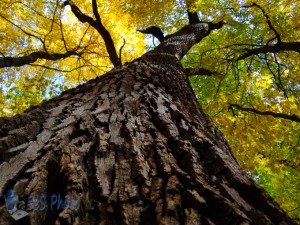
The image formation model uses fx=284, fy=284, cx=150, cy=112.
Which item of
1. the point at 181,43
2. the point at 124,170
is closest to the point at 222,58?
the point at 181,43

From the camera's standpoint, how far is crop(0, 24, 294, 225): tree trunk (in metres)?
1.07

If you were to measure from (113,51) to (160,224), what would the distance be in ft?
22.6

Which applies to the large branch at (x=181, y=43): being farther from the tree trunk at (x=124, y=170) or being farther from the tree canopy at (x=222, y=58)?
the tree trunk at (x=124, y=170)

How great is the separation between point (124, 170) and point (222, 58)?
598 cm

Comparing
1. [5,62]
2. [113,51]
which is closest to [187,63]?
[113,51]

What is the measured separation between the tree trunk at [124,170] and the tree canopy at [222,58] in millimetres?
3856

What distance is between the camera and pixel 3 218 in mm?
968

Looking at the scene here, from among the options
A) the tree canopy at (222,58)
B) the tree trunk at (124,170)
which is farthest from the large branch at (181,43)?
the tree trunk at (124,170)

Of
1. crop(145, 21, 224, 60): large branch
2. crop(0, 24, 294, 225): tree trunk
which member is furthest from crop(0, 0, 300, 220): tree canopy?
crop(0, 24, 294, 225): tree trunk

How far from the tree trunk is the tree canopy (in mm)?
3856

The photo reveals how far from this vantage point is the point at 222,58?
Result: 6.80 m

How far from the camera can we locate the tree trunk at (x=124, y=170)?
3.51ft

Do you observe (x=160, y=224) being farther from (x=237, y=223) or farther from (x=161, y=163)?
(x=161, y=163)

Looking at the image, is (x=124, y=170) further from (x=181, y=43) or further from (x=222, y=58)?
(x=222, y=58)
